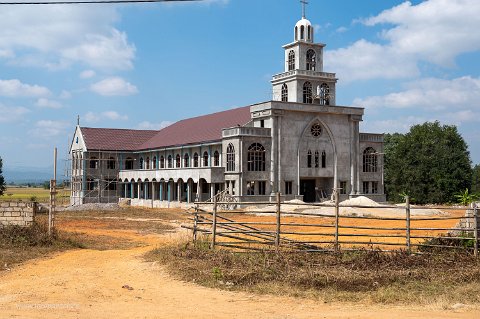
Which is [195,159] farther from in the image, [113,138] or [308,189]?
[113,138]

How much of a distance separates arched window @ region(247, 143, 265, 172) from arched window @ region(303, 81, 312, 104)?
8145 millimetres

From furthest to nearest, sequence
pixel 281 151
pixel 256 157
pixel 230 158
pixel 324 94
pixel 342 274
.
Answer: pixel 324 94, pixel 281 151, pixel 230 158, pixel 256 157, pixel 342 274

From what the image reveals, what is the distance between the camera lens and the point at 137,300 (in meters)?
11.0

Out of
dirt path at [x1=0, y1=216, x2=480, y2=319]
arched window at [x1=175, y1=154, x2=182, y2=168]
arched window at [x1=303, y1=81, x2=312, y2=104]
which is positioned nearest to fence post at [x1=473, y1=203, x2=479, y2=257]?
dirt path at [x1=0, y1=216, x2=480, y2=319]

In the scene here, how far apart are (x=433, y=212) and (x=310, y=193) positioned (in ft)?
45.5

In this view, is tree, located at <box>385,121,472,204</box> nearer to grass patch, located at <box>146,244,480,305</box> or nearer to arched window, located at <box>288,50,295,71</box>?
arched window, located at <box>288,50,295,71</box>

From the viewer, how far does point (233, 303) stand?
10.7 m

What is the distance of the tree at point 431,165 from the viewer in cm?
6062

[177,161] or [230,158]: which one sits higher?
[177,161]

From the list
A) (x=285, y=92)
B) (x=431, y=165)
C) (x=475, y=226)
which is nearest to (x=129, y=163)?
(x=285, y=92)

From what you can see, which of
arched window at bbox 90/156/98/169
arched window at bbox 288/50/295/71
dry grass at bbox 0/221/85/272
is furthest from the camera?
arched window at bbox 90/156/98/169

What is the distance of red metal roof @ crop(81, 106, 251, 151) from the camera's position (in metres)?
52.5

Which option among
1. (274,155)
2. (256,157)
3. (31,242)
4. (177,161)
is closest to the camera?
(31,242)

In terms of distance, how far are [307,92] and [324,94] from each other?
1.92m
